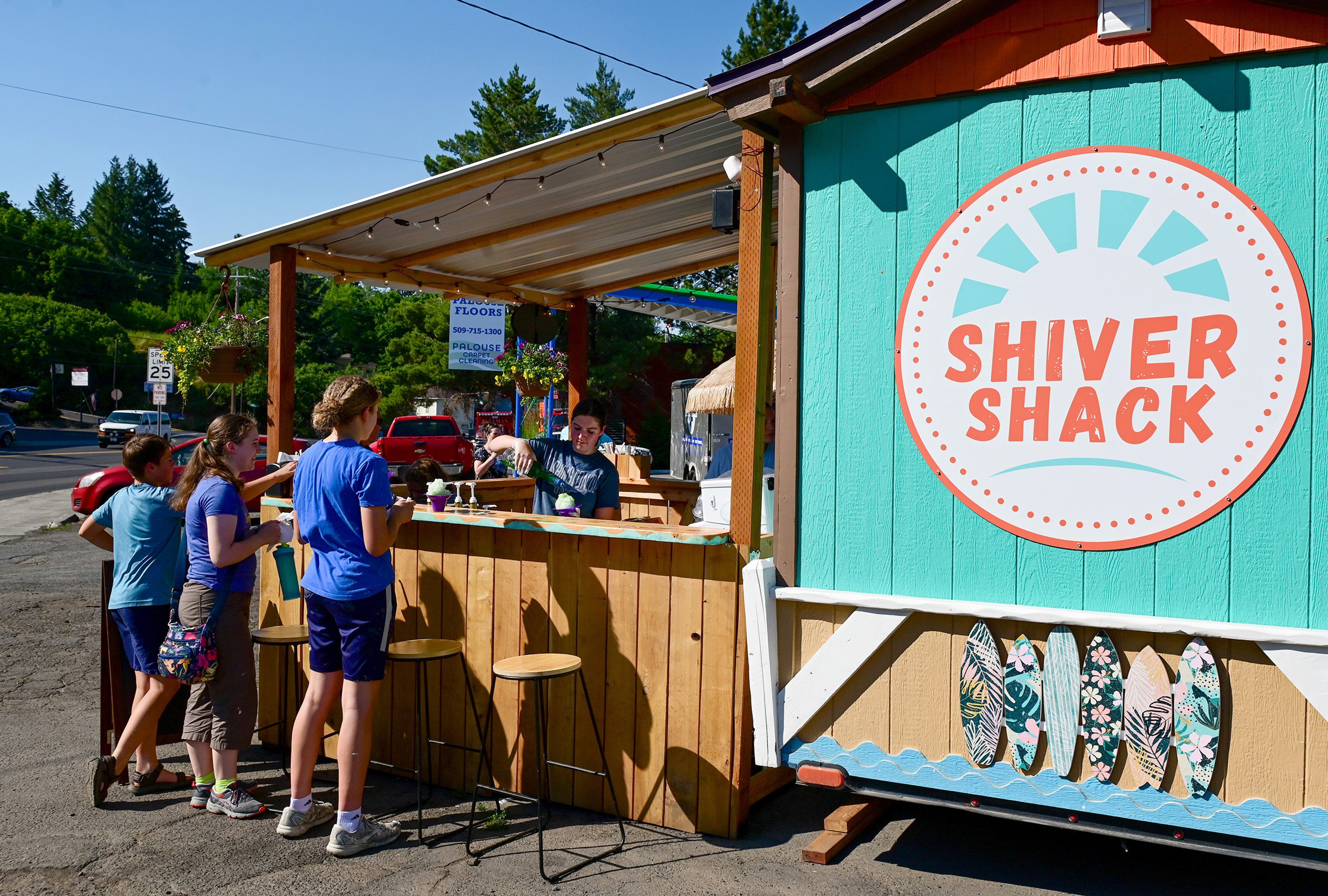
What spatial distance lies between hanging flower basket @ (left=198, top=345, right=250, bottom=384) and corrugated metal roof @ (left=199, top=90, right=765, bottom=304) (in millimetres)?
635

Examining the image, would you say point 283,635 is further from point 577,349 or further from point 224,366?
point 577,349

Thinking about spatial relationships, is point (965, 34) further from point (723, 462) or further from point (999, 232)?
point (723, 462)

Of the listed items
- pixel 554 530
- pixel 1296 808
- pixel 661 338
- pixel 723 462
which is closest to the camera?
pixel 1296 808

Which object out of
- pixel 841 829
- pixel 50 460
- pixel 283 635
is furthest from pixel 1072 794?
pixel 50 460

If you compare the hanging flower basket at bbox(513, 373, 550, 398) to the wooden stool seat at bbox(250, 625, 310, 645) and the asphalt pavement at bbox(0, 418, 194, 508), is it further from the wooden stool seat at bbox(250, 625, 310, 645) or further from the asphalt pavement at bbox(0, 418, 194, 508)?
the asphalt pavement at bbox(0, 418, 194, 508)

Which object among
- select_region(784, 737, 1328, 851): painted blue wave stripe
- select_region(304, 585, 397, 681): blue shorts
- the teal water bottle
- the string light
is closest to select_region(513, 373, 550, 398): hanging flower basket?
the string light

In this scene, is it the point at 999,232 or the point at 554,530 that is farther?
the point at 554,530

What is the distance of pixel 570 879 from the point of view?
3.51 metres

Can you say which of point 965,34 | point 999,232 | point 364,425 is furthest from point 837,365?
point 364,425

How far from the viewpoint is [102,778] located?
13.7ft

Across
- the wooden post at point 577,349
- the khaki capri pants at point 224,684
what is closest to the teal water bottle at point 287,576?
the khaki capri pants at point 224,684

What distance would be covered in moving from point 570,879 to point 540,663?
804 millimetres

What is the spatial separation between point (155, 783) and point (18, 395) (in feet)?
178

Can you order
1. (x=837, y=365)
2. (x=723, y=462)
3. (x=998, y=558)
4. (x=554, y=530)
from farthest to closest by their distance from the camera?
1. (x=723, y=462)
2. (x=554, y=530)
3. (x=837, y=365)
4. (x=998, y=558)
